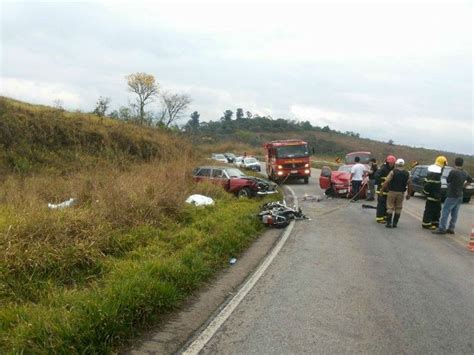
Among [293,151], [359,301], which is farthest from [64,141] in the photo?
[359,301]

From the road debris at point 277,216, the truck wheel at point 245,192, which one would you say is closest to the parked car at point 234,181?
the truck wheel at point 245,192

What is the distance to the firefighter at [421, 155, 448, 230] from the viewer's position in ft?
40.3

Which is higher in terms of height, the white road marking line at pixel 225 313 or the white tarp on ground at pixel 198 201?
the white road marking line at pixel 225 313

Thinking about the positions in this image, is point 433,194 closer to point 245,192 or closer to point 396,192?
point 396,192

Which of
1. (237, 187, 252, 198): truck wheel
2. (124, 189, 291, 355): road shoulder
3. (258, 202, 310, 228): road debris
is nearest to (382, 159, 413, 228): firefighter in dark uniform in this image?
(258, 202, 310, 228): road debris

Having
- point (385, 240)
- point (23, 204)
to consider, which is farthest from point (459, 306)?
point (23, 204)

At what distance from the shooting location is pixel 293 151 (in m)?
28.0

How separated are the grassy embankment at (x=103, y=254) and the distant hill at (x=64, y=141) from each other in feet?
22.7

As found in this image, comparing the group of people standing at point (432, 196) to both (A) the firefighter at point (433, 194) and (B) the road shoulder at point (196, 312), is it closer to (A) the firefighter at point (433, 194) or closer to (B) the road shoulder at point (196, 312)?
(A) the firefighter at point (433, 194)

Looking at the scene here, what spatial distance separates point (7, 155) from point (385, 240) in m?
17.2

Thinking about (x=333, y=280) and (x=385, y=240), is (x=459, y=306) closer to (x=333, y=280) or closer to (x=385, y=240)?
(x=333, y=280)

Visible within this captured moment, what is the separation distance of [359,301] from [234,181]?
1322 centimetres

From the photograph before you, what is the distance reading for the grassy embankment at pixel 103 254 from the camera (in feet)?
15.7

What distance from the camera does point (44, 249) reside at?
686cm
